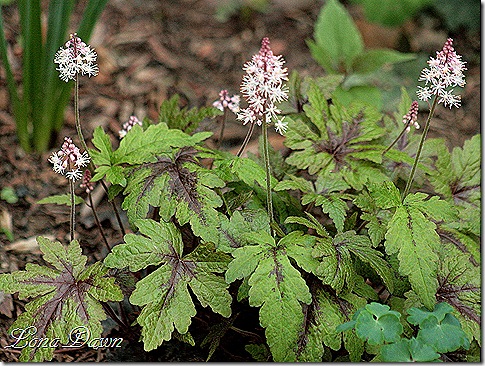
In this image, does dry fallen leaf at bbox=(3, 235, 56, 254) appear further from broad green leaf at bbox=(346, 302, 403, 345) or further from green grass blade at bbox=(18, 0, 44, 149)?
broad green leaf at bbox=(346, 302, 403, 345)

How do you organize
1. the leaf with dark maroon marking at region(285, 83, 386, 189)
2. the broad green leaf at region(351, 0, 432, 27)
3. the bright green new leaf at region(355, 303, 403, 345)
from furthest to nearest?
1. the broad green leaf at region(351, 0, 432, 27)
2. the leaf with dark maroon marking at region(285, 83, 386, 189)
3. the bright green new leaf at region(355, 303, 403, 345)

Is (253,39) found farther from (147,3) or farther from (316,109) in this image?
(316,109)

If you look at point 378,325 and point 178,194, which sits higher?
point 178,194

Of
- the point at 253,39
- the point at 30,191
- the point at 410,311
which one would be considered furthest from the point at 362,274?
the point at 253,39

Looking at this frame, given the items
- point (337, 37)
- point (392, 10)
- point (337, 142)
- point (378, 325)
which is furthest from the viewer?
point (392, 10)

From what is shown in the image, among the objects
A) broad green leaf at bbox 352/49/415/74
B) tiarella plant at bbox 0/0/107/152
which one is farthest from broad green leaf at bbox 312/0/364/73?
tiarella plant at bbox 0/0/107/152

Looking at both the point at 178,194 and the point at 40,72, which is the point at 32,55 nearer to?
the point at 40,72

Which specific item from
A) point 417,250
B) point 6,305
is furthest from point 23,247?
point 417,250
